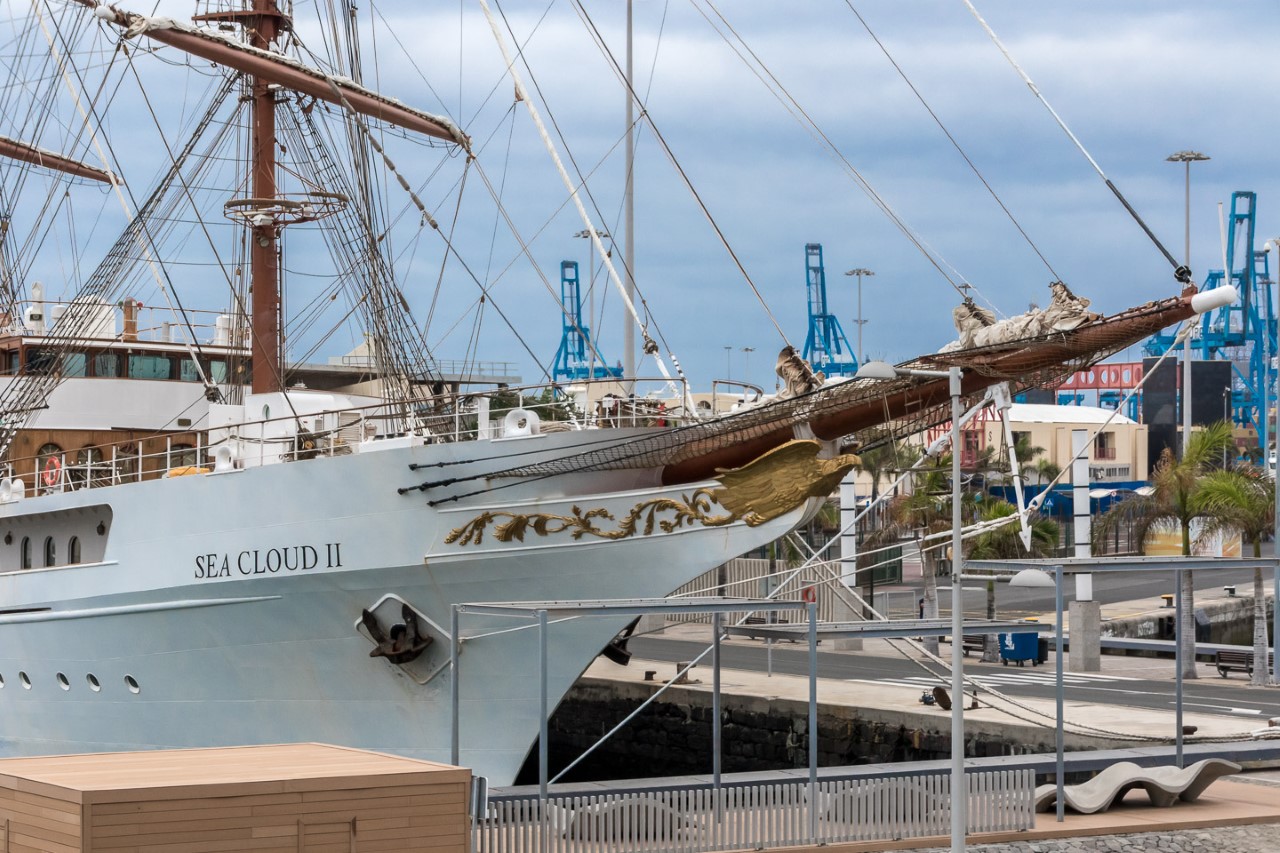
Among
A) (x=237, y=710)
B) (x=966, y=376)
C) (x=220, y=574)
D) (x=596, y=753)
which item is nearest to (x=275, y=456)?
(x=220, y=574)

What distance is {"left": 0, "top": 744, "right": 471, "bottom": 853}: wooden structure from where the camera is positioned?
13047mm

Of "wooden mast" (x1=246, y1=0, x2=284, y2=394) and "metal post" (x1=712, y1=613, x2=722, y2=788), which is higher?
"wooden mast" (x1=246, y1=0, x2=284, y2=394)

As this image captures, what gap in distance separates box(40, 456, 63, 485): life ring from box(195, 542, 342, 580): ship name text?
14.3 feet

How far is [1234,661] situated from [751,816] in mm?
20784

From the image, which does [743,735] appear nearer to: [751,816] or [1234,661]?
[1234,661]

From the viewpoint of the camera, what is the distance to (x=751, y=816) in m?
16.9

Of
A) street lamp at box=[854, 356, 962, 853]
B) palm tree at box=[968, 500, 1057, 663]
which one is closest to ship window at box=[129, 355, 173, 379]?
palm tree at box=[968, 500, 1057, 663]

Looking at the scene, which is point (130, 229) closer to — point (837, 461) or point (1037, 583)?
point (837, 461)

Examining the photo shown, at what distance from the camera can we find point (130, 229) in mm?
27984

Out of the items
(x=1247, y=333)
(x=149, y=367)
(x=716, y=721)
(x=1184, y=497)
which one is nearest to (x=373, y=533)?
(x=716, y=721)

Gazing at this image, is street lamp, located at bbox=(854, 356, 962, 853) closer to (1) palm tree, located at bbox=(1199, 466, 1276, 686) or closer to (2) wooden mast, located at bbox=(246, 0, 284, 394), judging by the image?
(2) wooden mast, located at bbox=(246, 0, 284, 394)

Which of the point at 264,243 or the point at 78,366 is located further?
the point at 78,366

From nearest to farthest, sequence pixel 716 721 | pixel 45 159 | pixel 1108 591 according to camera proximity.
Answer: pixel 716 721 < pixel 45 159 < pixel 1108 591

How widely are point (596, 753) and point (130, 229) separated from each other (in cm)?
1341
